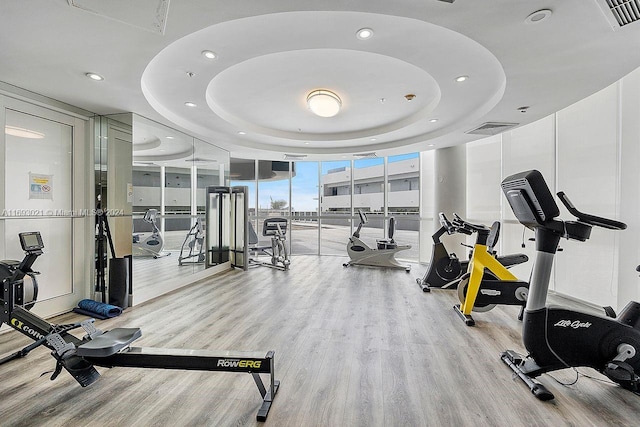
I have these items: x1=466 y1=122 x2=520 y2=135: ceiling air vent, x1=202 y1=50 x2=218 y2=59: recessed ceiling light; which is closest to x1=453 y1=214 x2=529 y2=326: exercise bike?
x1=466 y1=122 x2=520 y2=135: ceiling air vent

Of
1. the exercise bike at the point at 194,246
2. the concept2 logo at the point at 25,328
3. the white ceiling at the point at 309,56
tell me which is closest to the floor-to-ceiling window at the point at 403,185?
the white ceiling at the point at 309,56

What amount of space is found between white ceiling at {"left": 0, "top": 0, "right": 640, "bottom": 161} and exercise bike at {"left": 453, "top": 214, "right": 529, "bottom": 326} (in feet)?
6.15

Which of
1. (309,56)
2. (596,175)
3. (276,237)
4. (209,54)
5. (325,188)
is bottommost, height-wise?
(276,237)

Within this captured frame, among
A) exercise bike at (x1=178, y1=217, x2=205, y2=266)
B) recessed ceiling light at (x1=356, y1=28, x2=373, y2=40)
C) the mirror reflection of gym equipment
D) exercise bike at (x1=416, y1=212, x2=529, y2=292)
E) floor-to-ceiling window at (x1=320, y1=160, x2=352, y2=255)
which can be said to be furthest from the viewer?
floor-to-ceiling window at (x1=320, y1=160, x2=352, y2=255)

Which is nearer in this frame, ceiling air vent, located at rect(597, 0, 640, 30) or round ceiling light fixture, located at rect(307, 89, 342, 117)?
ceiling air vent, located at rect(597, 0, 640, 30)

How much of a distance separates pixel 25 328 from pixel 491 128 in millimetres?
Result: 6477

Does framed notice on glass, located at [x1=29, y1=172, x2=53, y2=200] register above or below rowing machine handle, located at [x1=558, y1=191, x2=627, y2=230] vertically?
above

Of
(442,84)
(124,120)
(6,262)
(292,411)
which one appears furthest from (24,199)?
(442,84)

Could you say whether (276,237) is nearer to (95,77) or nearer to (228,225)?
(228,225)

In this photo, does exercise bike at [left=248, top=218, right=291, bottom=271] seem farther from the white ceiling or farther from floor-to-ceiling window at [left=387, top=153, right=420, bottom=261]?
floor-to-ceiling window at [left=387, top=153, right=420, bottom=261]

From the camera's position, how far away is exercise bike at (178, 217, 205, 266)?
572cm

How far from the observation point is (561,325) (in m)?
2.16

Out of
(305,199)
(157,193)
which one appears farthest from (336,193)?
(157,193)

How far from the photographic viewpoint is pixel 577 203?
14.5 feet
